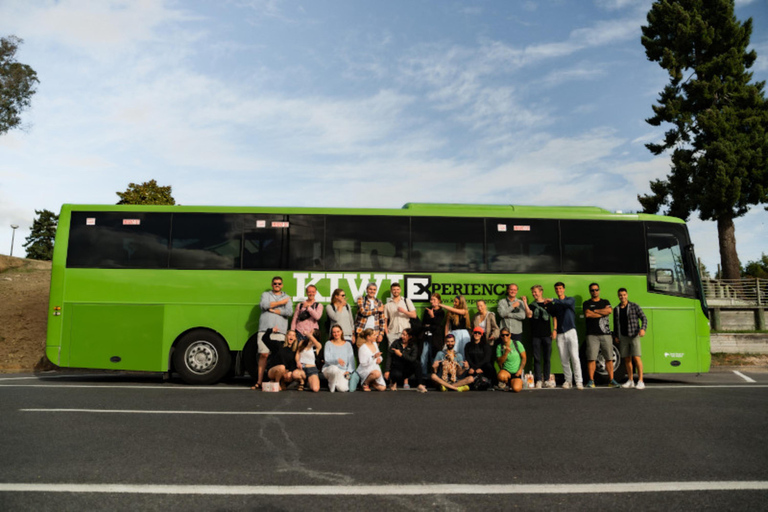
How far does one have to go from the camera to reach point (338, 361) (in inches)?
399

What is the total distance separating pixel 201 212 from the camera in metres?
11.4

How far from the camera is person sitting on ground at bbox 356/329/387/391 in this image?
1024 centimetres

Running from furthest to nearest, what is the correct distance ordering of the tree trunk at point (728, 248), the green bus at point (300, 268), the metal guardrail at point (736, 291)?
the tree trunk at point (728, 248)
the metal guardrail at point (736, 291)
the green bus at point (300, 268)

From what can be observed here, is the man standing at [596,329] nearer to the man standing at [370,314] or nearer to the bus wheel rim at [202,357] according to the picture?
the man standing at [370,314]

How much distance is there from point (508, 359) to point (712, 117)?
28.0 m

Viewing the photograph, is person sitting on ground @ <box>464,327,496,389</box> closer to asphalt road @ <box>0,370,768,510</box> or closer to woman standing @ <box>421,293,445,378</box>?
woman standing @ <box>421,293,445,378</box>

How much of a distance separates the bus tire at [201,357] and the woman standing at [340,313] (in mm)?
2192

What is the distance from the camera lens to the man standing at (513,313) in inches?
418

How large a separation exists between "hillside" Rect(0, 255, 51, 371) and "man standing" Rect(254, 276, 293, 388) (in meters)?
8.54

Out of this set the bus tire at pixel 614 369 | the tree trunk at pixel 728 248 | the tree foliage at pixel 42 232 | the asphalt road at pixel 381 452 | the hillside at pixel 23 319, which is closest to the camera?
the asphalt road at pixel 381 452

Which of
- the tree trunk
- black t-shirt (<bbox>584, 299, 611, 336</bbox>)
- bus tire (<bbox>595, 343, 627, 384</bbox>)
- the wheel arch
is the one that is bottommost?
bus tire (<bbox>595, 343, 627, 384</bbox>)

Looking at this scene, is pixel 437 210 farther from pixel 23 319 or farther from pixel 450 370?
pixel 23 319

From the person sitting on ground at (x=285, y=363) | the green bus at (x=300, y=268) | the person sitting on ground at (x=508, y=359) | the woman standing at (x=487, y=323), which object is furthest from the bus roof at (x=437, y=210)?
the person sitting on ground at (x=285, y=363)

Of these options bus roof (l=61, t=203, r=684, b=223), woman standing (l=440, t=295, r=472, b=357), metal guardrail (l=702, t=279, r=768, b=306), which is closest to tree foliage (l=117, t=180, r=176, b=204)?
bus roof (l=61, t=203, r=684, b=223)
